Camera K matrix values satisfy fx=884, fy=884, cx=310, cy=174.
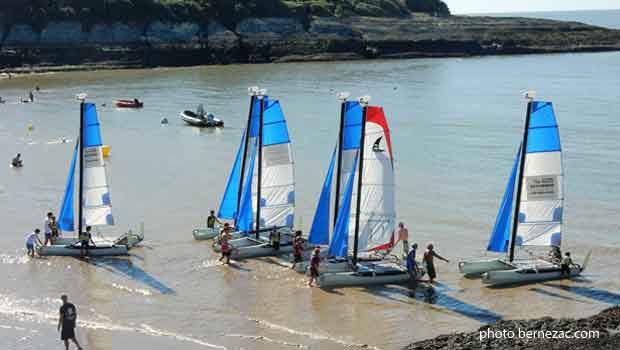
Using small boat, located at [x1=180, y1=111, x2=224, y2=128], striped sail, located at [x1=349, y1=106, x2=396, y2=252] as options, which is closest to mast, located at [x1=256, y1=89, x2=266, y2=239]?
striped sail, located at [x1=349, y1=106, x2=396, y2=252]

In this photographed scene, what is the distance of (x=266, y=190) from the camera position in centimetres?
Result: 2673

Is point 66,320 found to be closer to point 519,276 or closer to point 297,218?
point 519,276

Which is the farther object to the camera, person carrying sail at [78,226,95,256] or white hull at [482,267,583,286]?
person carrying sail at [78,226,95,256]

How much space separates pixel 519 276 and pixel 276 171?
777 cm

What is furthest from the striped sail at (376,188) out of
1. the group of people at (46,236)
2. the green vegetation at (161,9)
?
the green vegetation at (161,9)

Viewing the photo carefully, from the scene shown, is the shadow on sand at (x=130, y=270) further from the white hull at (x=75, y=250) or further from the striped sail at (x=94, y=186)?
the striped sail at (x=94, y=186)

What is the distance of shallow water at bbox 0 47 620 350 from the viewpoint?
20.7 m

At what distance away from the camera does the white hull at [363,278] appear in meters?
23.4

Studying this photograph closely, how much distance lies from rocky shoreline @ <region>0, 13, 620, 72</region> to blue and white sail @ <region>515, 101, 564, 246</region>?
8414 centimetres

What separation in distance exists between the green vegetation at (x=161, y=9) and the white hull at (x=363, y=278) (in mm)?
94991

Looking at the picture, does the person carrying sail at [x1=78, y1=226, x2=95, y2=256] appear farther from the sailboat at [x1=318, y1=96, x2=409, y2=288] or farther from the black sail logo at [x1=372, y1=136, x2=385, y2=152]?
the black sail logo at [x1=372, y1=136, x2=385, y2=152]

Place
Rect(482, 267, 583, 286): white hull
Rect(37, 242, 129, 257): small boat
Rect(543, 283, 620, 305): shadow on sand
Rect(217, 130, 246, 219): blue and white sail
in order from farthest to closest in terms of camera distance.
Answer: Rect(217, 130, 246, 219): blue and white sail
Rect(37, 242, 129, 257): small boat
Rect(482, 267, 583, 286): white hull
Rect(543, 283, 620, 305): shadow on sand

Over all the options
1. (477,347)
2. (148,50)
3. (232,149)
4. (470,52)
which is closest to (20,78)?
(148,50)

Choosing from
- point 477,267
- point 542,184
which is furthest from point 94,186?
point 542,184
